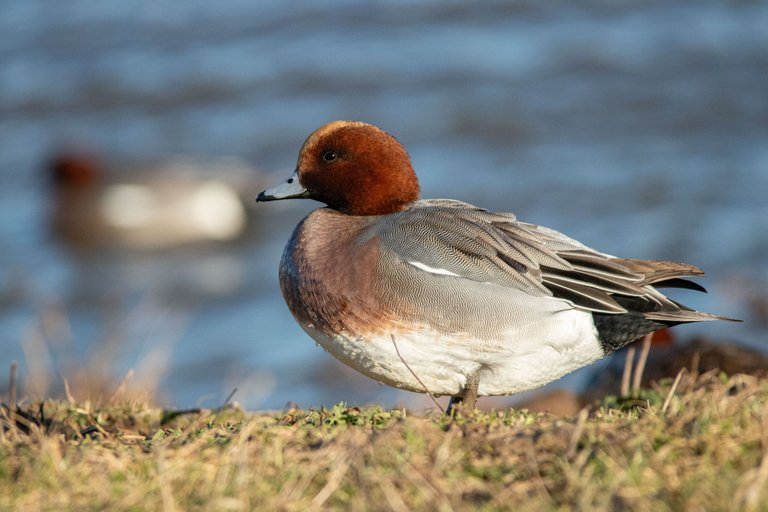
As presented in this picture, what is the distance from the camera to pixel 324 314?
3.70 metres

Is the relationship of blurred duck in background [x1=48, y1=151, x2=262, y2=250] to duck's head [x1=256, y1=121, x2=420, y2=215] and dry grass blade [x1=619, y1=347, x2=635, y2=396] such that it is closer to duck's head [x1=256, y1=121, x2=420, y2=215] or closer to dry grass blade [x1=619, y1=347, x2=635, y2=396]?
dry grass blade [x1=619, y1=347, x2=635, y2=396]

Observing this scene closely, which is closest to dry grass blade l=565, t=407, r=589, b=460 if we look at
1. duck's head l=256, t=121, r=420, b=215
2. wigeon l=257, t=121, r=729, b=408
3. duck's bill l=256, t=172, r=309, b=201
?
wigeon l=257, t=121, r=729, b=408

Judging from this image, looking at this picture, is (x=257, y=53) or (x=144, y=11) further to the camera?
(x=144, y=11)

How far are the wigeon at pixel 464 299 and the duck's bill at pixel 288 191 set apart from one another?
295 millimetres

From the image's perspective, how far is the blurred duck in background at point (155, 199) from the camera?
503 inches

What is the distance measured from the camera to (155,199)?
44.1ft

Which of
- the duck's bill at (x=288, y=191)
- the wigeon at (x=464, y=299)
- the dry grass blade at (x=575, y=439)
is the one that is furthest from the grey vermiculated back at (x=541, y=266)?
the dry grass blade at (x=575, y=439)

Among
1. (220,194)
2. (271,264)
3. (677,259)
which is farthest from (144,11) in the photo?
(677,259)

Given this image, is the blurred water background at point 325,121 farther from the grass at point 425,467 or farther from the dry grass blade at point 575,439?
the dry grass blade at point 575,439

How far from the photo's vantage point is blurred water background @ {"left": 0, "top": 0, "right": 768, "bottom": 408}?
8188 millimetres

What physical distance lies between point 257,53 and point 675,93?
615 centimetres

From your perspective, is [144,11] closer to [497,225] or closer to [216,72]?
[216,72]

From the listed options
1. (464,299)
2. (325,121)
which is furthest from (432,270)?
(325,121)

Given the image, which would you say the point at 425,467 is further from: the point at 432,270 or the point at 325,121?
the point at 325,121
